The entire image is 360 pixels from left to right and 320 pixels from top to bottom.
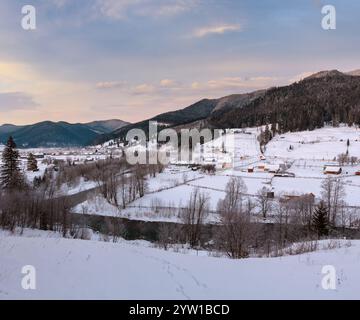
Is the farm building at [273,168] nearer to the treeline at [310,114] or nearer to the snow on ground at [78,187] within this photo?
the snow on ground at [78,187]

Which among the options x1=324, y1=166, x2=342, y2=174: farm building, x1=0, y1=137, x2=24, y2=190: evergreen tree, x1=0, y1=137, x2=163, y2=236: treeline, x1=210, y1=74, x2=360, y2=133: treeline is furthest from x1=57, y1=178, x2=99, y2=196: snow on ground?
x1=210, y1=74, x2=360, y2=133: treeline

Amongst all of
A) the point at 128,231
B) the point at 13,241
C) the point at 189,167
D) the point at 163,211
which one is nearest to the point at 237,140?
the point at 189,167

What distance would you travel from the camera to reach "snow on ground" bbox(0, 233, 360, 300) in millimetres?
9438

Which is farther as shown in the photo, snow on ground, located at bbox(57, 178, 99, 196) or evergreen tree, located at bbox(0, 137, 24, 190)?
snow on ground, located at bbox(57, 178, 99, 196)

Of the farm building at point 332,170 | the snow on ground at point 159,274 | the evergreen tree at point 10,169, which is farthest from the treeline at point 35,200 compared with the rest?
the farm building at point 332,170

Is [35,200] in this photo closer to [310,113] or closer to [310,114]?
[310,114]

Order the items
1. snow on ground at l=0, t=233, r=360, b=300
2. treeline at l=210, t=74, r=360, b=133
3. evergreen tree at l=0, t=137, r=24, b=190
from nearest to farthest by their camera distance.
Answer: snow on ground at l=0, t=233, r=360, b=300 < evergreen tree at l=0, t=137, r=24, b=190 < treeline at l=210, t=74, r=360, b=133

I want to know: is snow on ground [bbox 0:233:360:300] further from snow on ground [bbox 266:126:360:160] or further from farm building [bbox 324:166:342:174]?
snow on ground [bbox 266:126:360:160]

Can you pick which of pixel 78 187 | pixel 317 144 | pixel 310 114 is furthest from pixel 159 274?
pixel 310 114

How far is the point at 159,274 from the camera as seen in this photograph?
11.4m

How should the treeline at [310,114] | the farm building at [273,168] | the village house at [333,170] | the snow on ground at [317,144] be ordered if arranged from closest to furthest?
the village house at [333,170], the farm building at [273,168], the snow on ground at [317,144], the treeline at [310,114]

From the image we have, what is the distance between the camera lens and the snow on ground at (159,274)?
9438 mm
